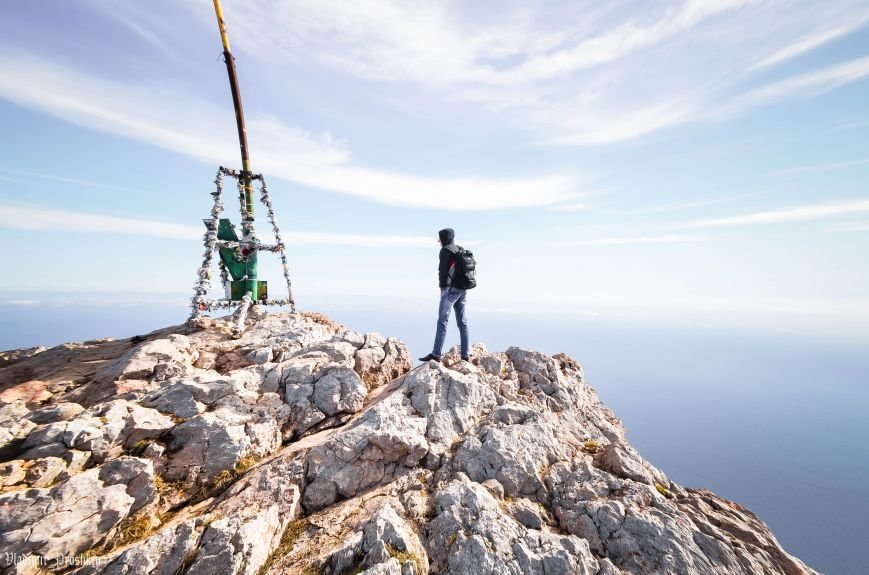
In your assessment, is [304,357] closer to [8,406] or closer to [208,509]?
[208,509]

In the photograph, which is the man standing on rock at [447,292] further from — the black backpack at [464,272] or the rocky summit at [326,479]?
the rocky summit at [326,479]

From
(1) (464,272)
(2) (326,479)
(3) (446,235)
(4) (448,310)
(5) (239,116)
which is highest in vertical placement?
(5) (239,116)

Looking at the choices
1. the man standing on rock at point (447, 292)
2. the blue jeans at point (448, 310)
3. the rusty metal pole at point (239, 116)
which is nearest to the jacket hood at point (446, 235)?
the man standing on rock at point (447, 292)

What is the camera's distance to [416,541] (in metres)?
7.66

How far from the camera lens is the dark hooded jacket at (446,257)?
13.4 m

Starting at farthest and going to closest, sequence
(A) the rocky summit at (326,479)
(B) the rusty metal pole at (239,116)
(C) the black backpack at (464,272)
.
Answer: (B) the rusty metal pole at (239,116), (C) the black backpack at (464,272), (A) the rocky summit at (326,479)

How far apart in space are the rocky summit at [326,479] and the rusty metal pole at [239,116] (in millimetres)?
9181

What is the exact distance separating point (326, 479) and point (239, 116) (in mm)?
19977

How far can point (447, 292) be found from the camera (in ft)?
45.0

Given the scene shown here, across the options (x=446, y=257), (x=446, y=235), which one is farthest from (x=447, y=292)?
(x=446, y=235)

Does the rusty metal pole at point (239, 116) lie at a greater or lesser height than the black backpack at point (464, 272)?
greater

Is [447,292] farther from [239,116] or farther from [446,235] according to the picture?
[239,116]

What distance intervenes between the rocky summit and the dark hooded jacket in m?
3.70

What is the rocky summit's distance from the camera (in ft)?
24.0
